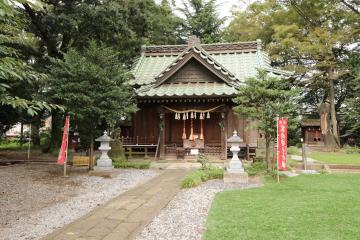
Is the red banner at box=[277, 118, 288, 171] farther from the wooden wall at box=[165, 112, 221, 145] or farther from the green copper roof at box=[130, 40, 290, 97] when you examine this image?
the wooden wall at box=[165, 112, 221, 145]

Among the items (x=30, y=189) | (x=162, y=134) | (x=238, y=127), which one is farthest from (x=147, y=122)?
(x=30, y=189)

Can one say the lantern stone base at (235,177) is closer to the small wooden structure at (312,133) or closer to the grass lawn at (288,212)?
the grass lawn at (288,212)

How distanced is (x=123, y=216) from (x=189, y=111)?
38.5 feet

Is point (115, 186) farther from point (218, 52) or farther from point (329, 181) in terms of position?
point (218, 52)

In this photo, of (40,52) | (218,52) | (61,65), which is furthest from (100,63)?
(218,52)

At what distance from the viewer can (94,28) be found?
19344mm

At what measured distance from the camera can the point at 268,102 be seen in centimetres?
1249

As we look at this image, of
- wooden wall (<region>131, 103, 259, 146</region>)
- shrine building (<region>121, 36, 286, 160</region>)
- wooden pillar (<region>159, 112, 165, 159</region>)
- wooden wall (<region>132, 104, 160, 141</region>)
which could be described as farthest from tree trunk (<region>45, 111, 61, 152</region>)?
wooden pillar (<region>159, 112, 165, 159</region>)

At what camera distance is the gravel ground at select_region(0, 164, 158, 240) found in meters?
6.59

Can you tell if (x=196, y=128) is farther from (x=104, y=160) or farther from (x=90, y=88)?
(x=90, y=88)

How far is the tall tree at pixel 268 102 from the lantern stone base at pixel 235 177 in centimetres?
197

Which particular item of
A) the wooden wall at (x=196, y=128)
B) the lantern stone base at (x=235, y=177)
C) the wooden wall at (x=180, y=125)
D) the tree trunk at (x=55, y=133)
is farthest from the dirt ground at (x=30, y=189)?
the tree trunk at (x=55, y=133)

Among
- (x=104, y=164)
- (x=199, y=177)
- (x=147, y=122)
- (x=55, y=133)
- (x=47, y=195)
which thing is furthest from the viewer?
(x=55, y=133)

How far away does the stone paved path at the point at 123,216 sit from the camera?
230 inches
